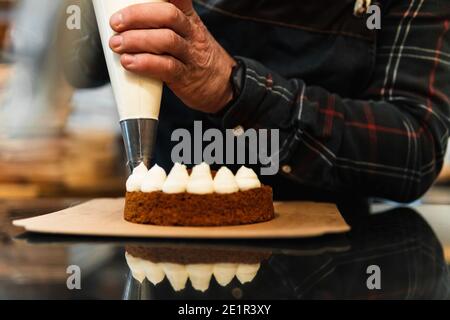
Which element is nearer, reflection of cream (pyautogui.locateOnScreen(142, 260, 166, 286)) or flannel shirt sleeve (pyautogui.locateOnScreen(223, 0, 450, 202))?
reflection of cream (pyautogui.locateOnScreen(142, 260, 166, 286))

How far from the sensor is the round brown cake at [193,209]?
92 cm

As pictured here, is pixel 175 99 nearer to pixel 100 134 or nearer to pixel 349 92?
pixel 349 92

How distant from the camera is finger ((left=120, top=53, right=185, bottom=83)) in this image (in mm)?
943

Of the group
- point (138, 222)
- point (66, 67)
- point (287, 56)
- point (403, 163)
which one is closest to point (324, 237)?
point (138, 222)

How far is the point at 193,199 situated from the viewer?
0.93m

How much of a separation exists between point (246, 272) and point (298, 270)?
61mm

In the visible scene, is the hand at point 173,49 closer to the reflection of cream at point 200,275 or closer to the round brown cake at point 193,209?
the round brown cake at point 193,209

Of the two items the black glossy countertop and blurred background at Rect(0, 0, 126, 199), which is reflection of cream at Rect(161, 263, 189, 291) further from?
blurred background at Rect(0, 0, 126, 199)

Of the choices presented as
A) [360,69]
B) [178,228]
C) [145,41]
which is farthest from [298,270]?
[360,69]

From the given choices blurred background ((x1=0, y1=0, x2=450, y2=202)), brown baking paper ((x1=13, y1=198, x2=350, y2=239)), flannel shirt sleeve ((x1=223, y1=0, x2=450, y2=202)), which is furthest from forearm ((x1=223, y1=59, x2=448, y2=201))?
blurred background ((x1=0, y1=0, x2=450, y2=202))

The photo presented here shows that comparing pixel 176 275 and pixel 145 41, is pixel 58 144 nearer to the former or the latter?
pixel 145 41

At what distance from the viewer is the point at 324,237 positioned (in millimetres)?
859

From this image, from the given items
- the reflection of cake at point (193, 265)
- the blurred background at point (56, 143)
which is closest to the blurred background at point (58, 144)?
the blurred background at point (56, 143)

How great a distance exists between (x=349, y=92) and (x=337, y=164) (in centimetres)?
28
